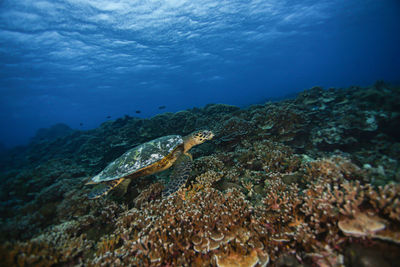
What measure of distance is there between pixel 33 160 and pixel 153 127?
15.3 m

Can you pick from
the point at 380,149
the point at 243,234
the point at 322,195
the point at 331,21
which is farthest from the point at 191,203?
the point at 331,21

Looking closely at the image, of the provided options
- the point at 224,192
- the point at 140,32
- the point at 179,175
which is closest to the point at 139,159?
the point at 179,175

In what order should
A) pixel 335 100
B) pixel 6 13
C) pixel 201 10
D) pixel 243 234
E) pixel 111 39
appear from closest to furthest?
pixel 243 234 → pixel 335 100 → pixel 6 13 → pixel 201 10 → pixel 111 39

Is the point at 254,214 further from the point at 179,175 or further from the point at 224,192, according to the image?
the point at 179,175

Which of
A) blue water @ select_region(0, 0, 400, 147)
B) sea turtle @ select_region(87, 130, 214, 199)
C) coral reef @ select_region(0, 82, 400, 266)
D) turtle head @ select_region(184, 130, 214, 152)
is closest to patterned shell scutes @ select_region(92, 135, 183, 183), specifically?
sea turtle @ select_region(87, 130, 214, 199)

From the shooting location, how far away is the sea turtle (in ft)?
14.2

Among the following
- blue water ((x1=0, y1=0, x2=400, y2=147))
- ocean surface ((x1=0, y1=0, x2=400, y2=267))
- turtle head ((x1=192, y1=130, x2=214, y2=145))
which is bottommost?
ocean surface ((x1=0, y1=0, x2=400, y2=267))

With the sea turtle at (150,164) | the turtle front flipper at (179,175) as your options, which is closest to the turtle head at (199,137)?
the sea turtle at (150,164)

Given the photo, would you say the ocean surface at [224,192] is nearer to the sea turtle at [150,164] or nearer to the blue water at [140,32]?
the sea turtle at [150,164]

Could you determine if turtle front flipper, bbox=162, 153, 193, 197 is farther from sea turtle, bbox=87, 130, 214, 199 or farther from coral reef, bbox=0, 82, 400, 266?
coral reef, bbox=0, 82, 400, 266

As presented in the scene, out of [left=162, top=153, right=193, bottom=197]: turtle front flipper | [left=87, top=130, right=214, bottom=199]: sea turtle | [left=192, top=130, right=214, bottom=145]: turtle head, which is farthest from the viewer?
[left=192, top=130, right=214, bottom=145]: turtle head

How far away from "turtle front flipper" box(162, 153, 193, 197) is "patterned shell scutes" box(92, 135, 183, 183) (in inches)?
21.0

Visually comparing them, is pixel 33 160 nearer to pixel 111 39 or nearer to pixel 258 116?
pixel 111 39

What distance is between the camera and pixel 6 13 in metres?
14.2
